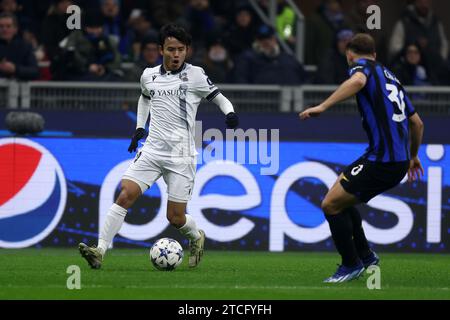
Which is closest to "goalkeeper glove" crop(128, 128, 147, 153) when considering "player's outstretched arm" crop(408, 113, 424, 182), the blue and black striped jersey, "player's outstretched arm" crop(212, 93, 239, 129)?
"player's outstretched arm" crop(212, 93, 239, 129)

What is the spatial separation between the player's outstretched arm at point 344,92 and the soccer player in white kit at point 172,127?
5.47 ft

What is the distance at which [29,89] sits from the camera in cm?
1639

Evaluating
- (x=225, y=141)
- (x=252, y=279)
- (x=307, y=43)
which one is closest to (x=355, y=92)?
(x=252, y=279)

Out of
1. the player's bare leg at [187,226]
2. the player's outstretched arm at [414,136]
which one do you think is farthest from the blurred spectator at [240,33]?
the player's outstretched arm at [414,136]

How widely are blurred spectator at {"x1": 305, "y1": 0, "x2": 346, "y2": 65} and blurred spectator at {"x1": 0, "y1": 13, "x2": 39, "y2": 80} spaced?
15.4 feet

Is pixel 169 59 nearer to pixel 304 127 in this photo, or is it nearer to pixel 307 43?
pixel 304 127

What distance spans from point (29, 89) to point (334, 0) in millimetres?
5416

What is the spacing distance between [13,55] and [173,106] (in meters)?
5.75

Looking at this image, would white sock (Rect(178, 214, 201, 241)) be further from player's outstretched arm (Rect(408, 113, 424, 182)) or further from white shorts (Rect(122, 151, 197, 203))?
player's outstretched arm (Rect(408, 113, 424, 182))

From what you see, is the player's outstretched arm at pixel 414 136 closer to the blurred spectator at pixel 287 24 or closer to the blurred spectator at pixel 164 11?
the blurred spectator at pixel 164 11

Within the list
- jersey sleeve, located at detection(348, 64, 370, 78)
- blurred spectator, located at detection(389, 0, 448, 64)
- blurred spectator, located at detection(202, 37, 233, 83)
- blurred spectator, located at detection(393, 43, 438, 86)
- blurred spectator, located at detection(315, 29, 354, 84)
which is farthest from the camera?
blurred spectator, located at detection(389, 0, 448, 64)

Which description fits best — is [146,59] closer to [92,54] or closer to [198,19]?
[92,54]

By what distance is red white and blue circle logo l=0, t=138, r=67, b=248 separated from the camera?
14.2 metres

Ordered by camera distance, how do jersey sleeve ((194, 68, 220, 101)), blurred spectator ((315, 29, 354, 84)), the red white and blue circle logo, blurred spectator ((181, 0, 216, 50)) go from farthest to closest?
blurred spectator ((181, 0, 216, 50))
blurred spectator ((315, 29, 354, 84))
the red white and blue circle logo
jersey sleeve ((194, 68, 220, 101))
